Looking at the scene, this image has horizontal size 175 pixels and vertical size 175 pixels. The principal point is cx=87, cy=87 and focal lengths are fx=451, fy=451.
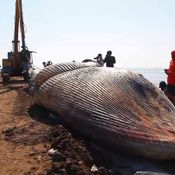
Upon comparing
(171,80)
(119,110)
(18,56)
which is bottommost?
(18,56)

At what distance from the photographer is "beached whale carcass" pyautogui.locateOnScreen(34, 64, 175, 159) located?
749 cm

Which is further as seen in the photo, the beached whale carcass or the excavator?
the excavator

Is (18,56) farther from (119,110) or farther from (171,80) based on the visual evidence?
(119,110)

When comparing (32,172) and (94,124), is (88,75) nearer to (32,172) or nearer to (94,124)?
Answer: (94,124)

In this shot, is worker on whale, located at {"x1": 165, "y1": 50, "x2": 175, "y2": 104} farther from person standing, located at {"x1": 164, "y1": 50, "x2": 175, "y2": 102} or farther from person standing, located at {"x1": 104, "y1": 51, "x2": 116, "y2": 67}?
person standing, located at {"x1": 104, "y1": 51, "x2": 116, "y2": 67}

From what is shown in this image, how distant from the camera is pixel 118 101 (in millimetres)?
8406

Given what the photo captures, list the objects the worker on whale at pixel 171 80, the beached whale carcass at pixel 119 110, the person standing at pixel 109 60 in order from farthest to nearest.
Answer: the person standing at pixel 109 60
the worker on whale at pixel 171 80
the beached whale carcass at pixel 119 110

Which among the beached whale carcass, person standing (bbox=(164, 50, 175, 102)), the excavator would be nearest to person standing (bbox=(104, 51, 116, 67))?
the excavator

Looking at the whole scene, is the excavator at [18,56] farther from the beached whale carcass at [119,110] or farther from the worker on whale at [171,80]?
the beached whale carcass at [119,110]

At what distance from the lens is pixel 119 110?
8188 millimetres

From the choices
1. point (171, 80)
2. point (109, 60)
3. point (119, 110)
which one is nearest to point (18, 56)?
point (109, 60)

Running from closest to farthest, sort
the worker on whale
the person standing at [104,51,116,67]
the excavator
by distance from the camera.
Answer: the worker on whale
the person standing at [104,51,116,67]
the excavator

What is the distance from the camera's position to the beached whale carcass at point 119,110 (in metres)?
7.49

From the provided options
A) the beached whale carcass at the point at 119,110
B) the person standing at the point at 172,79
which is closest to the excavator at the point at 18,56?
the person standing at the point at 172,79
